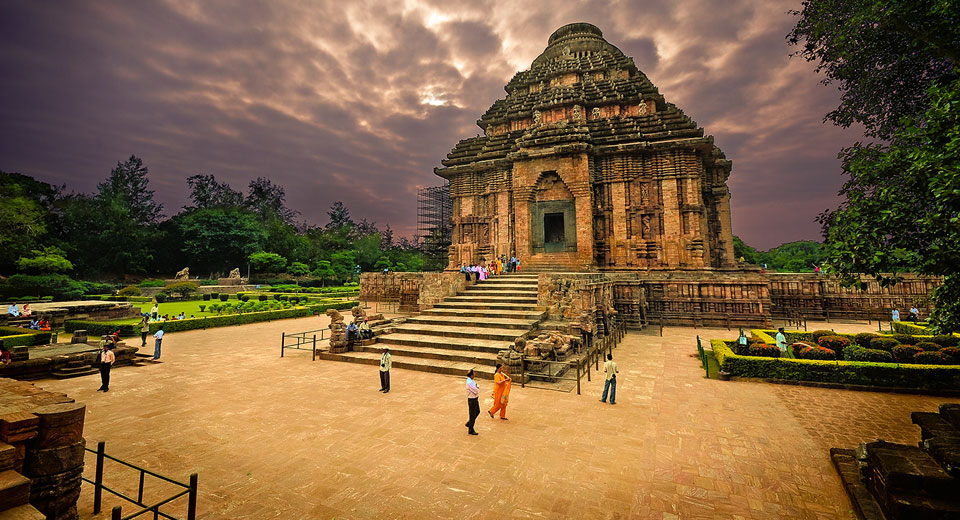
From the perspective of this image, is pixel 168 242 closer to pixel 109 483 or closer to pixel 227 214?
pixel 227 214

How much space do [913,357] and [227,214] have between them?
6570 cm

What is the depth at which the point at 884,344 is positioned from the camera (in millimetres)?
10867

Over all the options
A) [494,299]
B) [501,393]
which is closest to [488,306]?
[494,299]

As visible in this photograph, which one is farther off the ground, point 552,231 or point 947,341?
point 552,231

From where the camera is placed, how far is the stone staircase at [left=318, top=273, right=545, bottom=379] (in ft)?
36.7

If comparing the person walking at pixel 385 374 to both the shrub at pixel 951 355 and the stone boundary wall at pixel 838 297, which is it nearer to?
the shrub at pixel 951 355

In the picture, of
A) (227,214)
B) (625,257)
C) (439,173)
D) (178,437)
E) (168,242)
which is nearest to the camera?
(178,437)

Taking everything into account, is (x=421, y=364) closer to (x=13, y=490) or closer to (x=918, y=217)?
(x=13, y=490)

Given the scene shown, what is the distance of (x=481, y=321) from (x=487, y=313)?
89 cm

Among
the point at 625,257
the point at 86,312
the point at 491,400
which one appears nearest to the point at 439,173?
the point at 625,257

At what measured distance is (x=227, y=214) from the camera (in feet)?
175

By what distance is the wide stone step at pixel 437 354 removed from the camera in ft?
36.1

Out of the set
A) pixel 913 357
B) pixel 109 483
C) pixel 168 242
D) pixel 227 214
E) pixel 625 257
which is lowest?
pixel 109 483

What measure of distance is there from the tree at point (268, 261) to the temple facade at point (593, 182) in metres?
30.7
